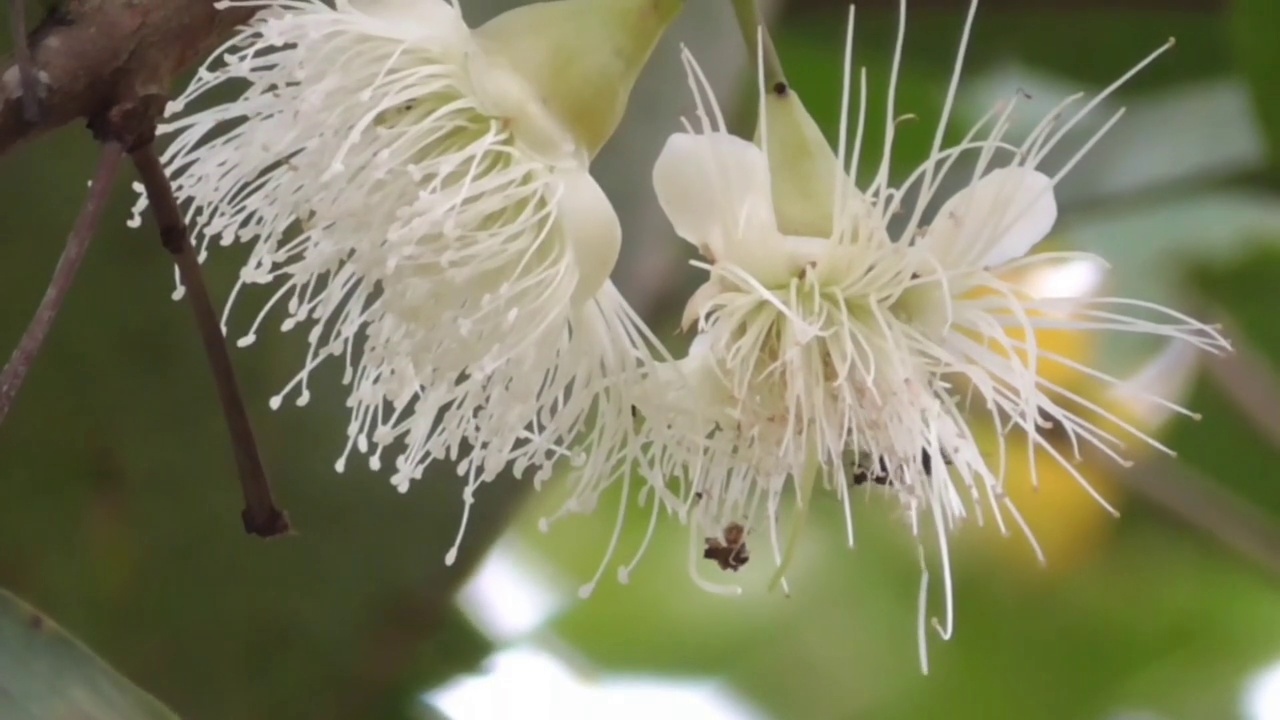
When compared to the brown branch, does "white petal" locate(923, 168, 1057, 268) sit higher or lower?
lower

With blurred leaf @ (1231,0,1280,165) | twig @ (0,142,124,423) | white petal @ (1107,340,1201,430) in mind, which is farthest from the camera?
white petal @ (1107,340,1201,430)

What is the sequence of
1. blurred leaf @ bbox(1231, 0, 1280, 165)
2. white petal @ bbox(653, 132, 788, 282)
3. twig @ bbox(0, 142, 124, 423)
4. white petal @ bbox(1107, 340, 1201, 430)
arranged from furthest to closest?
white petal @ bbox(1107, 340, 1201, 430)
blurred leaf @ bbox(1231, 0, 1280, 165)
white petal @ bbox(653, 132, 788, 282)
twig @ bbox(0, 142, 124, 423)

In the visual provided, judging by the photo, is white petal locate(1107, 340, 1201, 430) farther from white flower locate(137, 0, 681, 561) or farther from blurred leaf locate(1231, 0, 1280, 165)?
white flower locate(137, 0, 681, 561)

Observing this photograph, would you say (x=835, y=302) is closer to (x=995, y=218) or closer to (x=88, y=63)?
(x=995, y=218)

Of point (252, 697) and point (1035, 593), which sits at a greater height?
point (252, 697)

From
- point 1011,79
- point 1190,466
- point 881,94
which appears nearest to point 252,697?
point 881,94

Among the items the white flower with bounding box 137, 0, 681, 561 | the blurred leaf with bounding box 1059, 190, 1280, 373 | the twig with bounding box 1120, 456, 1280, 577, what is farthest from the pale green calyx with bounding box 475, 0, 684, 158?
the twig with bounding box 1120, 456, 1280, 577

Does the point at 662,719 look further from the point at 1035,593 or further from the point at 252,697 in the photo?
the point at 252,697

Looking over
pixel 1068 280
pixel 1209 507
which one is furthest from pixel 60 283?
pixel 1209 507
